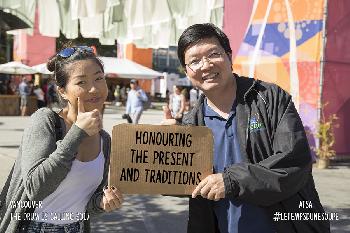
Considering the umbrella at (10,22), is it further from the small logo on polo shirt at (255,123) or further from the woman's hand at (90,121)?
the small logo on polo shirt at (255,123)

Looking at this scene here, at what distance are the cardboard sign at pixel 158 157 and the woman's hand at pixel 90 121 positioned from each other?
92 millimetres

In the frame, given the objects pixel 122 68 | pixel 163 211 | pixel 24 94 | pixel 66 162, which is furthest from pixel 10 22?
pixel 122 68

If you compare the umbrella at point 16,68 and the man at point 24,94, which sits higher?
the umbrella at point 16,68

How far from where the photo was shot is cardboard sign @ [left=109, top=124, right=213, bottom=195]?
2.12 metres

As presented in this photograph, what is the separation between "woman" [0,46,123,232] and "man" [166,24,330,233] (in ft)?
1.51

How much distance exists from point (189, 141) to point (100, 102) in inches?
19.7

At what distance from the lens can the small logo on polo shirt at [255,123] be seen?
2072 mm

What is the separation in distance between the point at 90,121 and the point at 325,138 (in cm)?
844

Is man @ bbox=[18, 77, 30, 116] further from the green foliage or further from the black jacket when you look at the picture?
the black jacket

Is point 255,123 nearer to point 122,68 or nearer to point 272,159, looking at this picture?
point 272,159

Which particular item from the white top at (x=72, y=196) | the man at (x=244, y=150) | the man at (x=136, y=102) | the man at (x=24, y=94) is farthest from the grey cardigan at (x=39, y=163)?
the man at (x=24, y=94)

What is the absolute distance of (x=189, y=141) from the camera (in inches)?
84.2

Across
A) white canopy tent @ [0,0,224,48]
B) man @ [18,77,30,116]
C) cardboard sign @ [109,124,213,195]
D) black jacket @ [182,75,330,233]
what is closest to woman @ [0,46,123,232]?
cardboard sign @ [109,124,213,195]

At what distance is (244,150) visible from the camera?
2078 mm
